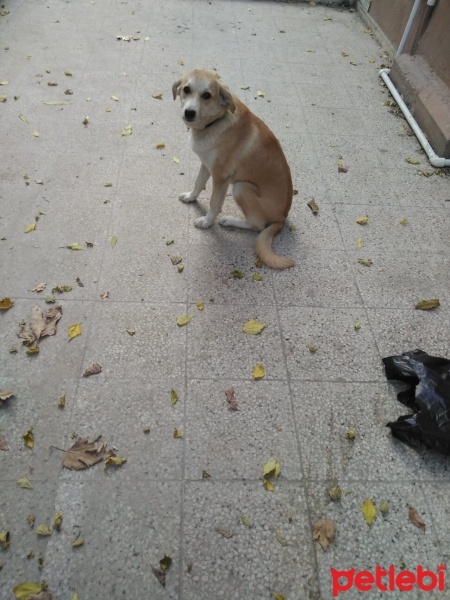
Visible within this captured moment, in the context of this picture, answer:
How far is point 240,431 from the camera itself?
276cm

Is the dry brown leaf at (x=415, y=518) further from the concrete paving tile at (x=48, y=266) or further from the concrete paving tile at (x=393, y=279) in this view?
the concrete paving tile at (x=48, y=266)

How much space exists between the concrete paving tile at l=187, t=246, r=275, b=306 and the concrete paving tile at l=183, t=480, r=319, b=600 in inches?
59.0

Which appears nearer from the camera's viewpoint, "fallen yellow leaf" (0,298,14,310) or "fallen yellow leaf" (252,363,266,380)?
"fallen yellow leaf" (252,363,266,380)

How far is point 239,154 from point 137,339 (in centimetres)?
173

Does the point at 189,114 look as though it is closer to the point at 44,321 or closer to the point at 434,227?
A: the point at 44,321

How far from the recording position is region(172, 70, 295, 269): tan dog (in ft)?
10.9

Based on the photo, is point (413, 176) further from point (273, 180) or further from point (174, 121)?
point (174, 121)

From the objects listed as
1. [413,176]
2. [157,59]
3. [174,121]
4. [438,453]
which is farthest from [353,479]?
[157,59]

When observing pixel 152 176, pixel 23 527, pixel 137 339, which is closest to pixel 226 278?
pixel 137 339

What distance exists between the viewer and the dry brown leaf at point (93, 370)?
2.95 meters

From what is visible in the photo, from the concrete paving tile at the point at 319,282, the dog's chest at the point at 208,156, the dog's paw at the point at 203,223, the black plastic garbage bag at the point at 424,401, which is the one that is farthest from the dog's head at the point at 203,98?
the black plastic garbage bag at the point at 424,401

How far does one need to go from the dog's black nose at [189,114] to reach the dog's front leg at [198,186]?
2.30 ft

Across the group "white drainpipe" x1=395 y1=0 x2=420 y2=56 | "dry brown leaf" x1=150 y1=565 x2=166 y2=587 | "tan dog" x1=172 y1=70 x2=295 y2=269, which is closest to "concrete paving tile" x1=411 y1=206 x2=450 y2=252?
"tan dog" x1=172 y1=70 x2=295 y2=269

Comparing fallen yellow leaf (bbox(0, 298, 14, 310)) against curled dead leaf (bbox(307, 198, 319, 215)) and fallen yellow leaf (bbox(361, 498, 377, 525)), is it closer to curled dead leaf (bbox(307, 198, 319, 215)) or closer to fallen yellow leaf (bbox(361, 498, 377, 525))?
fallen yellow leaf (bbox(361, 498, 377, 525))
